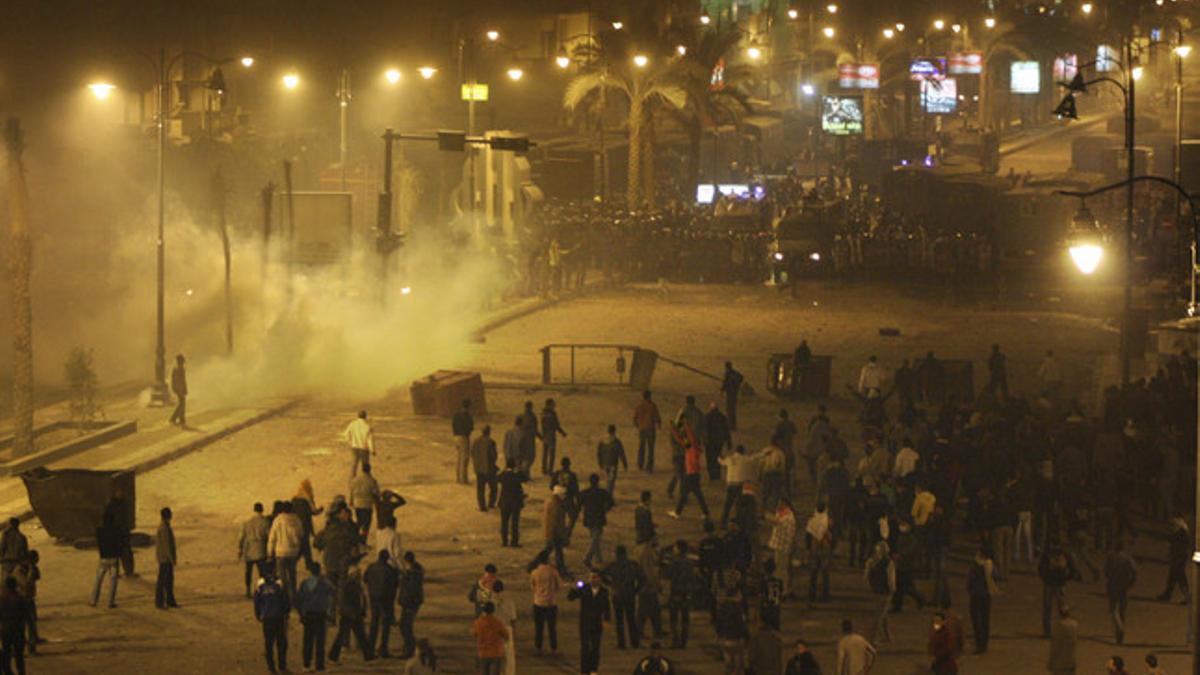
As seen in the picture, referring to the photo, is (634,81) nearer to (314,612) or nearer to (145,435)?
(145,435)

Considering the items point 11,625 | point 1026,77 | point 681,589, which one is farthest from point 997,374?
point 1026,77

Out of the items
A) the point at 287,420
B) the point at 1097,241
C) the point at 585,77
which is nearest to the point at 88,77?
the point at 585,77

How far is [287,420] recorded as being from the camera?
33969mm

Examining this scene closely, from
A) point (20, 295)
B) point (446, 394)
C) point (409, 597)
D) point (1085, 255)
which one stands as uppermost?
point (1085, 255)

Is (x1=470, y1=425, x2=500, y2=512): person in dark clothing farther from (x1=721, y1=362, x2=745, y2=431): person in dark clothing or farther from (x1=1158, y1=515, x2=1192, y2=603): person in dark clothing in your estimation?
(x1=1158, y1=515, x2=1192, y2=603): person in dark clothing

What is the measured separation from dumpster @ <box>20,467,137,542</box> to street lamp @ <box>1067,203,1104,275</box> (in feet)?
39.7

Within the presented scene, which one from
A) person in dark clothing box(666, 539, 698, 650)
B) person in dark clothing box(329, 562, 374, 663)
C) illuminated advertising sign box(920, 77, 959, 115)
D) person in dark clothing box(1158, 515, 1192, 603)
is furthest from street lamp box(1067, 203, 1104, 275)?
illuminated advertising sign box(920, 77, 959, 115)

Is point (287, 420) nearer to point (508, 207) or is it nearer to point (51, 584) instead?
point (51, 584)

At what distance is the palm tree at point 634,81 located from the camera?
64.0m

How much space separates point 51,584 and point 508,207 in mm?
34488

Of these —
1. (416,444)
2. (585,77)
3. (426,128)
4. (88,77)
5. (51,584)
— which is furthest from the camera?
(426,128)

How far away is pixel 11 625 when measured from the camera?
1817cm

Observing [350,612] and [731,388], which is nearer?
[350,612]

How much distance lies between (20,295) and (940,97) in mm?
76781
